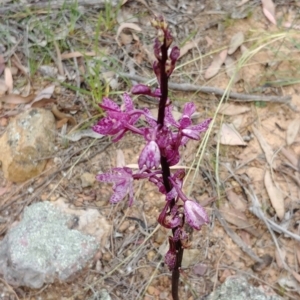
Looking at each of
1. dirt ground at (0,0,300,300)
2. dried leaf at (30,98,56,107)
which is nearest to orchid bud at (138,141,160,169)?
dirt ground at (0,0,300,300)

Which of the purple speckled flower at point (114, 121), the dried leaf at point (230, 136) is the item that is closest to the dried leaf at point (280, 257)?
the dried leaf at point (230, 136)

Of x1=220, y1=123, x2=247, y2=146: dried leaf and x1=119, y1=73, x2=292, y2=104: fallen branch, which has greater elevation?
x1=119, y1=73, x2=292, y2=104: fallen branch

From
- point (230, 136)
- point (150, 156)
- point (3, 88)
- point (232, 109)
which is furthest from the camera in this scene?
point (3, 88)

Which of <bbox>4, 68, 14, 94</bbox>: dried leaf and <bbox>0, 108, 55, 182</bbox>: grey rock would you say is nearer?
<bbox>0, 108, 55, 182</bbox>: grey rock

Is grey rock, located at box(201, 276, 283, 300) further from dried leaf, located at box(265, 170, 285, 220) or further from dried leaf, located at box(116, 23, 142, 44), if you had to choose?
dried leaf, located at box(116, 23, 142, 44)

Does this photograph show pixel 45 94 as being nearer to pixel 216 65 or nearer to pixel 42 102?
pixel 42 102

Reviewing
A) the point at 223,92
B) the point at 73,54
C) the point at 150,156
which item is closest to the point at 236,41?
the point at 223,92

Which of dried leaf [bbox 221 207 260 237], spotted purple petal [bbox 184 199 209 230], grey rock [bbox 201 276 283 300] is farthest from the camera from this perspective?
dried leaf [bbox 221 207 260 237]
